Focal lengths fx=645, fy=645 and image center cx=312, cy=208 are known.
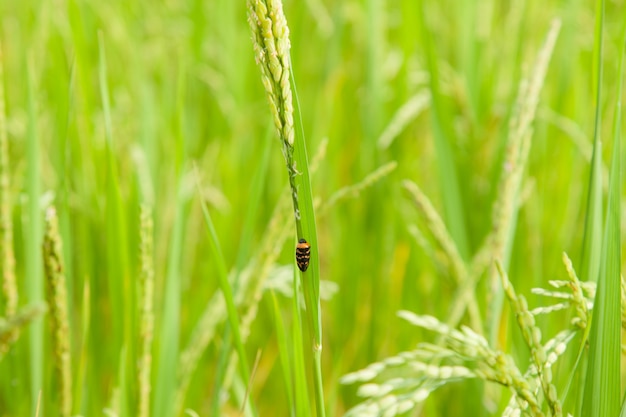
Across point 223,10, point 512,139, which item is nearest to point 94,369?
point 512,139

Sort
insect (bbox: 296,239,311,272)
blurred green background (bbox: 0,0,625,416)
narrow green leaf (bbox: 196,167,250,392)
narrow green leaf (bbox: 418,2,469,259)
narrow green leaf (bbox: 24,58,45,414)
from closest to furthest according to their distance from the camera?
insect (bbox: 296,239,311,272) < narrow green leaf (bbox: 196,167,250,392) < narrow green leaf (bbox: 24,58,45,414) < blurred green background (bbox: 0,0,625,416) < narrow green leaf (bbox: 418,2,469,259)

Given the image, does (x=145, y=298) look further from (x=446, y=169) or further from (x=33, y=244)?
(x=446, y=169)

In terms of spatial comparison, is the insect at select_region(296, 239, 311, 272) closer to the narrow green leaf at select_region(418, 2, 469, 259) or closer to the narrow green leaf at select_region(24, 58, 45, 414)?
the narrow green leaf at select_region(24, 58, 45, 414)

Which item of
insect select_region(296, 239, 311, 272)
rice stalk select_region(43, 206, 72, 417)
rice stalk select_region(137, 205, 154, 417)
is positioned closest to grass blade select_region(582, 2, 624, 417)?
insect select_region(296, 239, 311, 272)

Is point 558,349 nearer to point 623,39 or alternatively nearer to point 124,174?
point 623,39

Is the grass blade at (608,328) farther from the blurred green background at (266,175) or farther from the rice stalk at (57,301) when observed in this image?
the rice stalk at (57,301)

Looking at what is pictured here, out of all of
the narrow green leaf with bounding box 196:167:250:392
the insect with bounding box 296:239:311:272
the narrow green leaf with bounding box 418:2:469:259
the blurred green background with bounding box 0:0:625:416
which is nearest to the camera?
the insect with bounding box 296:239:311:272

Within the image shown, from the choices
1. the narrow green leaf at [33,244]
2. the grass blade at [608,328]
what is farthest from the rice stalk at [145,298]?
→ the grass blade at [608,328]
